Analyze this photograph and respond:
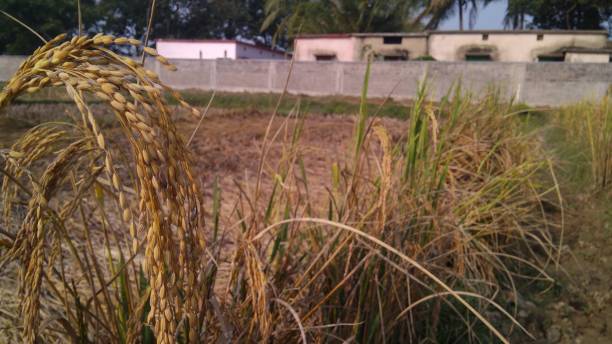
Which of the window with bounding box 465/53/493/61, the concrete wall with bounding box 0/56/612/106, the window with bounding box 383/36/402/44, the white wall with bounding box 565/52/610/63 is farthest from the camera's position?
the window with bounding box 383/36/402/44

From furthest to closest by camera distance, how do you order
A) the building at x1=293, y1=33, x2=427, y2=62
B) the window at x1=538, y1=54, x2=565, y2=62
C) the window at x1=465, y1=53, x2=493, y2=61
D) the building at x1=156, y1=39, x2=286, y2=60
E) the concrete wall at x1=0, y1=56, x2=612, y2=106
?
1. the building at x1=156, y1=39, x2=286, y2=60
2. the building at x1=293, y1=33, x2=427, y2=62
3. the window at x1=465, y1=53, x2=493, y2=61
4. the window at x1=538, y1=54, x2=565, y2=62
5. the concrete wall at x1=0, y1=56, x2=612, y2=106

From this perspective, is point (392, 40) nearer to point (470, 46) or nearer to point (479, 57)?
point (470, 46)

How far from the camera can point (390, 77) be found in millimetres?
15719

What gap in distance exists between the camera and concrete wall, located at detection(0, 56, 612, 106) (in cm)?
1441

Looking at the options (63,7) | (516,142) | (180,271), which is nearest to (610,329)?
(516,142)

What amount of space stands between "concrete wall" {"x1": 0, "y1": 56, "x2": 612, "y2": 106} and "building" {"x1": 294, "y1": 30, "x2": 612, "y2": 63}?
2.60 meters

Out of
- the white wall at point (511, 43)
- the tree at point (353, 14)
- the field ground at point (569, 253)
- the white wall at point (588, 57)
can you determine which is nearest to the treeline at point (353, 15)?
the tree at point (353, 14)

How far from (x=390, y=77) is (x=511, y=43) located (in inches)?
279

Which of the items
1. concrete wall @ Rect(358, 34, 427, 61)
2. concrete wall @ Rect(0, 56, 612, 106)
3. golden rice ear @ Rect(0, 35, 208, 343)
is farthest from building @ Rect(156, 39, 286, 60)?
golden rice ear @ Rect(0, 35, 208, 343)

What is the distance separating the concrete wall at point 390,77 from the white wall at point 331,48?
14.1ft

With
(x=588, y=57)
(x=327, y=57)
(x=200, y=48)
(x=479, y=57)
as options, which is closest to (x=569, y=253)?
(x=588, y=57)

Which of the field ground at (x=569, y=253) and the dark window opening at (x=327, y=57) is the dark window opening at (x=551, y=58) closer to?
the dark window opening at (x=327, y=57)

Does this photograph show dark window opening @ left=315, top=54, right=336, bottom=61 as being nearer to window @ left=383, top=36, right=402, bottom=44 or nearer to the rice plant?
window @ left=383, top=36, right=402, bottom=44

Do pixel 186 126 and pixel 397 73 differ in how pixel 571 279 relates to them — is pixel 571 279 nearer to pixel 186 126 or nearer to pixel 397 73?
pixel 186 126
